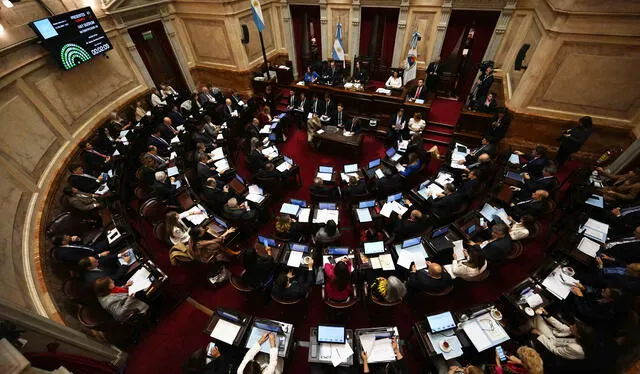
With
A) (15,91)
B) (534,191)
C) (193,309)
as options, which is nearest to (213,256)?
(193,309)

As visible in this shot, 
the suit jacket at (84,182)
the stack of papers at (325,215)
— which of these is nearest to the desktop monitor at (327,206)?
the stack of papers at (325,215)

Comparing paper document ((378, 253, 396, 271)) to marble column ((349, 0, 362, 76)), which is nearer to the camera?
paper document ((378, 253, 396, 271))

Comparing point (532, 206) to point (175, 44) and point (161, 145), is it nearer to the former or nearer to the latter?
point (161, 145)

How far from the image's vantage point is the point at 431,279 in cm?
422

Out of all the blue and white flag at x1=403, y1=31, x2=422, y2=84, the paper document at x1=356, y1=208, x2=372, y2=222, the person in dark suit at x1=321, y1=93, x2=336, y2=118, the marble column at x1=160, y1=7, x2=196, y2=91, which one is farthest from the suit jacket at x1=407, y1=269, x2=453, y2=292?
the marble column at x1=160, y1=7, x2=196, y2=91

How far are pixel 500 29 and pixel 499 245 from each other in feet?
25.0

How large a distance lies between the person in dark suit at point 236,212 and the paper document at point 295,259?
1.35 metres

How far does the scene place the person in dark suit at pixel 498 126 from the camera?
7074 mm

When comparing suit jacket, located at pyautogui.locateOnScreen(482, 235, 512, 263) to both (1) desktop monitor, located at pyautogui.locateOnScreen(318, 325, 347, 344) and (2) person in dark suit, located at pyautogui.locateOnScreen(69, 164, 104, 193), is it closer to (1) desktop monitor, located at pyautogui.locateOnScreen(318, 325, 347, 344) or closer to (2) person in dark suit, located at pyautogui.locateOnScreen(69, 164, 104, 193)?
(1) desktop monitor, located at pyautogui.locateOnScreen(318, 325, 347, 344)

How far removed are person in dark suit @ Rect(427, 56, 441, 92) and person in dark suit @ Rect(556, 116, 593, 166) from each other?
4090 mm

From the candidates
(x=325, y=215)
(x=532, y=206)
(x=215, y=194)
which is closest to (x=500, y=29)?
(x=532, y=206)

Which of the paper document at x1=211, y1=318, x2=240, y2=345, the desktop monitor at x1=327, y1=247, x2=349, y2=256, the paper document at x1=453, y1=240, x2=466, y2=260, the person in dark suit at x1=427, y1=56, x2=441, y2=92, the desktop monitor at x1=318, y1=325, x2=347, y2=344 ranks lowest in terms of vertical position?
the paper document at x1=211, y1=318, x2=240, y2=345

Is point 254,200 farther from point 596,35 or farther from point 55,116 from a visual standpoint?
point 596,35

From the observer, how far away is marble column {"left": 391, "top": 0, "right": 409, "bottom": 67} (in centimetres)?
929
